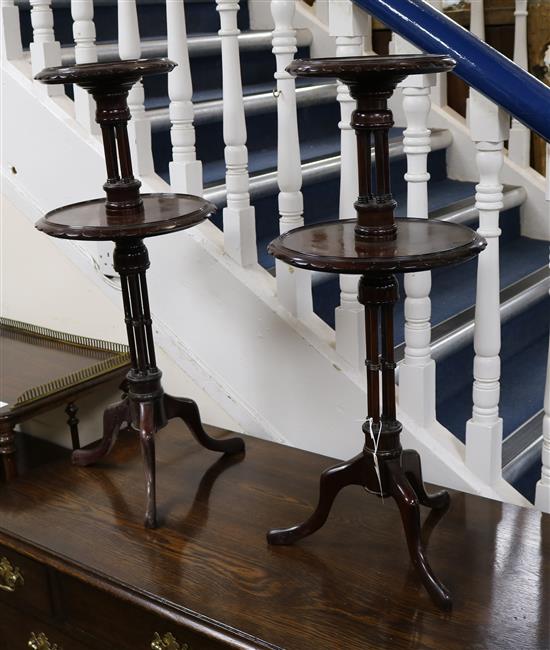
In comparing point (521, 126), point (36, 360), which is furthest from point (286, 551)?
point (521, 126)

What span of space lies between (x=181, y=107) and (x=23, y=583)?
3.64 feet

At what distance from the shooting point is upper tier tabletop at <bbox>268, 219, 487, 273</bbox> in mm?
1329

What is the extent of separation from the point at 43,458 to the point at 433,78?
60.9 inches

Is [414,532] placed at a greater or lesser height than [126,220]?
lesser

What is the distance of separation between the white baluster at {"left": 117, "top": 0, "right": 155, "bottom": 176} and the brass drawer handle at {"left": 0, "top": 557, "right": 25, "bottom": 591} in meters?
0.95

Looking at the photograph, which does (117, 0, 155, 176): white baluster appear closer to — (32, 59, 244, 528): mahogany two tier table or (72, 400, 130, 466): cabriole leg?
(32, 59, 244, 528): mahogany two tier table

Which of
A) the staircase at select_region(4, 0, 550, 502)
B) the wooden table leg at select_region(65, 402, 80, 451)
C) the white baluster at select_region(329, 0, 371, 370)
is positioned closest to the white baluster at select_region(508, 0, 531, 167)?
the staircase at select_region(4, 0, 550, 502)

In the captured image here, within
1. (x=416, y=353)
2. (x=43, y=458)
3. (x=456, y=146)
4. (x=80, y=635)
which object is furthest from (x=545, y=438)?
(x=456, y=146)

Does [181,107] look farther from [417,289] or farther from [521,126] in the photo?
[521,126]

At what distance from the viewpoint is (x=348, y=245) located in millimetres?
1432

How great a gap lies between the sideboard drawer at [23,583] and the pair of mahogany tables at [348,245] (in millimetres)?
252

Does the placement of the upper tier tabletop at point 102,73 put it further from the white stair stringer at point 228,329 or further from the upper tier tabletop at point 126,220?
the white stair stringer at point 228,329

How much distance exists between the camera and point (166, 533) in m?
1.77

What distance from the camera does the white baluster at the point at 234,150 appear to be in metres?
1.99
